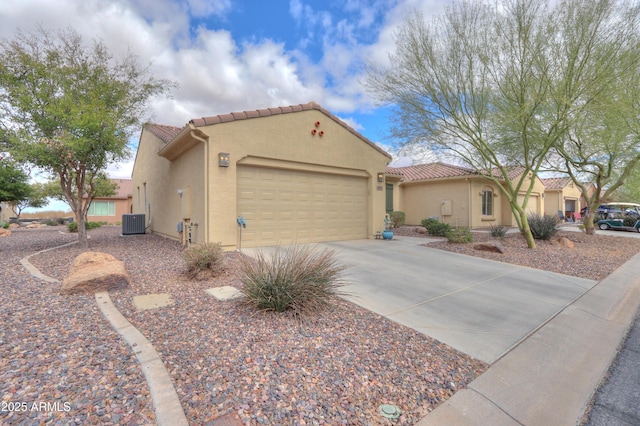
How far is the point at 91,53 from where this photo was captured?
28.6ft

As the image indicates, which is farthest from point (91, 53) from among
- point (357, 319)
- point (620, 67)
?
point (620, 67)

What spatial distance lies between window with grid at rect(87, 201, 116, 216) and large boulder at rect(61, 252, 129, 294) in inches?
1073

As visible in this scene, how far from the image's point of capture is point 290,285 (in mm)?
3973

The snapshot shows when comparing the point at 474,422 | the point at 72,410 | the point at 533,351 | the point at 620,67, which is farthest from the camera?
the point at 620,67

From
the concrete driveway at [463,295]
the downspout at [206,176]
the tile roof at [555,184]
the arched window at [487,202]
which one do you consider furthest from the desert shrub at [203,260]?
the tile roof at [555,184]

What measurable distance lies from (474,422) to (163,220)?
12.7m

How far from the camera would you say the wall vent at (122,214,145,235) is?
550 inches

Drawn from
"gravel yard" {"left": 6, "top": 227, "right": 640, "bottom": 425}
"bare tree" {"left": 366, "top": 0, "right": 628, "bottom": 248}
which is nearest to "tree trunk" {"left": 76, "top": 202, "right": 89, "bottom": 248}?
"gravel yard" {"left": 6, "top": 227, "right": 640, "bottom": 425}

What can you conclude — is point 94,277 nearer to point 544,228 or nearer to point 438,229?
point 438,229

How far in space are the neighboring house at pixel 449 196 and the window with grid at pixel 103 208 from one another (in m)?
25.6

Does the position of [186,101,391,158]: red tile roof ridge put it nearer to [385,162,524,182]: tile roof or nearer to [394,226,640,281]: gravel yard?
[394,226,640,281]: gravel yard

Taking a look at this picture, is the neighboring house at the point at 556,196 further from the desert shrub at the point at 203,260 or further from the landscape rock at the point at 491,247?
the desert shrub at the point at 203,260

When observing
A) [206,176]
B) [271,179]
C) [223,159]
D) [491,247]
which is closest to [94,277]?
[206,176]

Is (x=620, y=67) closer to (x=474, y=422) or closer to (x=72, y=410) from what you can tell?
(x=474, y=422)
